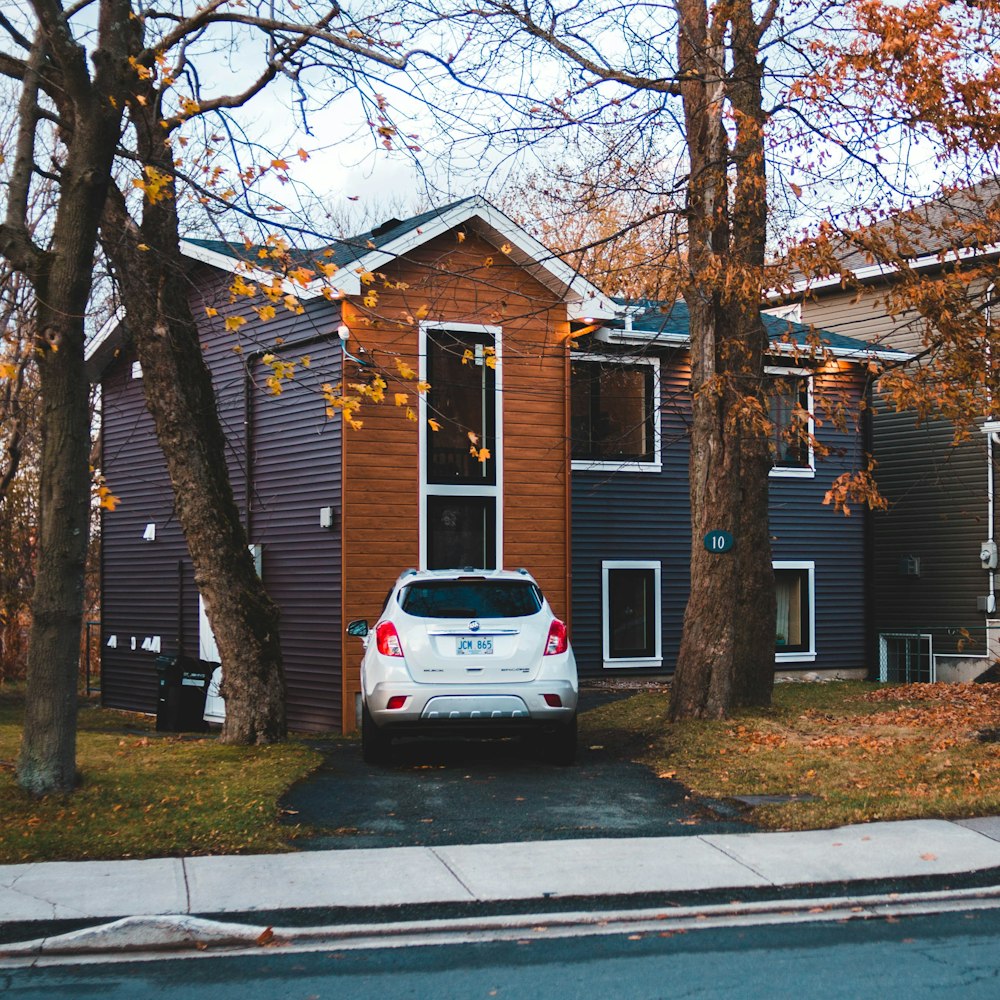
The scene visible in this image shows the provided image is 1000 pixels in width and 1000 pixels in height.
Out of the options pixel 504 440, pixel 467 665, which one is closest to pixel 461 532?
pixel 504 440

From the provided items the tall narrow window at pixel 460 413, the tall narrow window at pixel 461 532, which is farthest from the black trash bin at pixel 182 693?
the tall narrow window at pixel 460 413

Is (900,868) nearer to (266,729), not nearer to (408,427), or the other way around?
(266,729)

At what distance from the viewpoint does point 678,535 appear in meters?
24.2

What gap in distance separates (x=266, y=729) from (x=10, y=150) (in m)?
16.1

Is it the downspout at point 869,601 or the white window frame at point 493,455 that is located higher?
the white window frame at point 493,455

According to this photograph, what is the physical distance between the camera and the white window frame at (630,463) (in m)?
22.8

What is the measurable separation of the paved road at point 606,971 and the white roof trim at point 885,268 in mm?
8116

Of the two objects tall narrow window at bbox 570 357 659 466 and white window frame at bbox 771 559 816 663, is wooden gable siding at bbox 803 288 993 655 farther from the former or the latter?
tall narrow window at bbox 570 357 659 466

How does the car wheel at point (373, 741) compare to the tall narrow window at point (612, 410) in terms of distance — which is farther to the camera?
the tall narrow window at point (612, 410)

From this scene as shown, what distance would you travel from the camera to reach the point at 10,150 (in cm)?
2586

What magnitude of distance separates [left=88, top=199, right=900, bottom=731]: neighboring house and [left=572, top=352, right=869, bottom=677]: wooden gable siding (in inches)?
1.7

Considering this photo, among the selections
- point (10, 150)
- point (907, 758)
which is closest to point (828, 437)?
point (907, 758)

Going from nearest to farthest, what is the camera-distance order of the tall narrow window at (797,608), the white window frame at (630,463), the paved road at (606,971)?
the paved road at (606,971)
the white window frame at (630,463)
the tall narrow window at (797,608)

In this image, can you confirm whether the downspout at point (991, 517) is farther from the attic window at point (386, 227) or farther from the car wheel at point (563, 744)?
the car wheel at point (563, 744)
